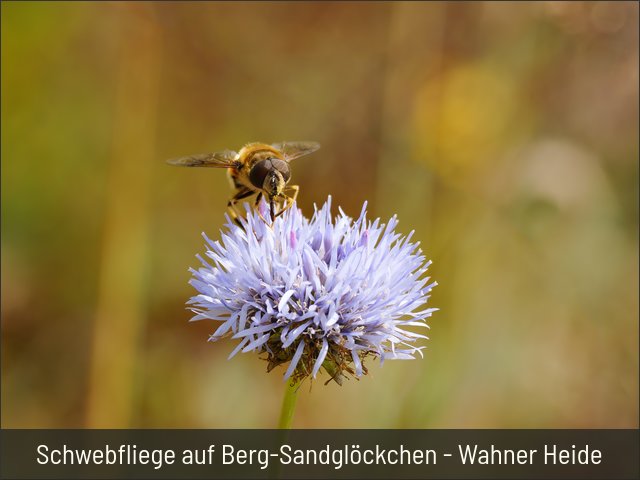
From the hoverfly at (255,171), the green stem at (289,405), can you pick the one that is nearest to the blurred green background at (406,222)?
the hoverfly at (255,171)

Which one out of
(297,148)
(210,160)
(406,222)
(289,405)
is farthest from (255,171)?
(406,222)

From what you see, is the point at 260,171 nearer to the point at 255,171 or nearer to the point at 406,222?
the point at 255,171

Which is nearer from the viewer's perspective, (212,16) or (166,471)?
(166,471)

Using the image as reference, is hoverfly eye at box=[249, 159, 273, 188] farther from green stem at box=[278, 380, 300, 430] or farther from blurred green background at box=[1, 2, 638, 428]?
blurred green background at box=[1, 2, 638, 428]

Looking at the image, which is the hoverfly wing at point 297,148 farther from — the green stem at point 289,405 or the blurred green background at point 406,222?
the green stem at point 289,405
